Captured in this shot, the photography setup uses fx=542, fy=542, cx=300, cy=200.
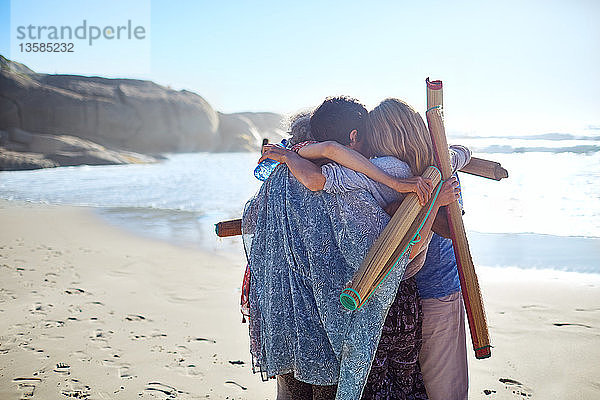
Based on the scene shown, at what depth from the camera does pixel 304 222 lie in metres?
1.88

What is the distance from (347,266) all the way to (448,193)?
437 mm

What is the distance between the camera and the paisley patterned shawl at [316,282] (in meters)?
1.81

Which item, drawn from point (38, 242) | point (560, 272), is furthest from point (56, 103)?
point (560, 272)

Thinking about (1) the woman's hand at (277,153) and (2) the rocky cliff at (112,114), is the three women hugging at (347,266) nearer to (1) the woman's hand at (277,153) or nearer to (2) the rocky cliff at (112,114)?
(1) the woman's hand at (277,153)

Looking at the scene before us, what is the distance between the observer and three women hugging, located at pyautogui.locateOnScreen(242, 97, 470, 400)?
1.83m

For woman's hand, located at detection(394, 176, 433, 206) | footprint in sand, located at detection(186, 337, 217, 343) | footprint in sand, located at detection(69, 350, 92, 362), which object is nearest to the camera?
woman's hand, located at detection(394, 176, 433, 206)

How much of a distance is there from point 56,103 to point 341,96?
124 ft

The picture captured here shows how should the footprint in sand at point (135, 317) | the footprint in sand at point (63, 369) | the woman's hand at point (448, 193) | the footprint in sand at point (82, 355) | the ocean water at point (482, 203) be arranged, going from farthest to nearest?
1. the ocean water at point (482, 203)
2. the footprint in sand at point (135, 317)
3. the footprint in sand at point (82, 355)
4. the footprint in sand at point (63, 369)
5. the woman's hand at point (448, 193)

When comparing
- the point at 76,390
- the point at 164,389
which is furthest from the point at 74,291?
the point at 164,389

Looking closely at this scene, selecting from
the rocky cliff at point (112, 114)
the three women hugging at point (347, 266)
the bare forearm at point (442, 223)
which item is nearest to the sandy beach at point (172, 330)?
the three women hugging at point (347, 266)

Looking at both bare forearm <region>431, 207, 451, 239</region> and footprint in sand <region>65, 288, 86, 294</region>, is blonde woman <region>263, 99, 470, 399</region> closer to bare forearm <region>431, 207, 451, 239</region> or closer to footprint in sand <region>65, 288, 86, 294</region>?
bare forearm <region>431, 207, 451, 239</region>

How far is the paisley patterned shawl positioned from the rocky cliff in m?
26.4

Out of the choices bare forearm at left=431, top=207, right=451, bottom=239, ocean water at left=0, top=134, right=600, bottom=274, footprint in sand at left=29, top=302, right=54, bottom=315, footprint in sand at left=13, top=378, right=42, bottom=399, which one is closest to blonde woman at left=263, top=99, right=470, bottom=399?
bare forearm at left=431, top=207, right=451, bottom=239

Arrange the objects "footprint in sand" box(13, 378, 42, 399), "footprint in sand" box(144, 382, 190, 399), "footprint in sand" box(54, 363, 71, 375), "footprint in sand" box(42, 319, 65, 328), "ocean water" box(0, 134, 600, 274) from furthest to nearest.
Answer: "ocean water" box(0, 134, 600, 274), "footprint in sand" box(42, 319, 65, 328), "footprint in sand" box(54, 363, 71, 375), "footprint in sand" box(144, 382, 190, 399), "footprint in sand" box(13, 378, 42, 399)
